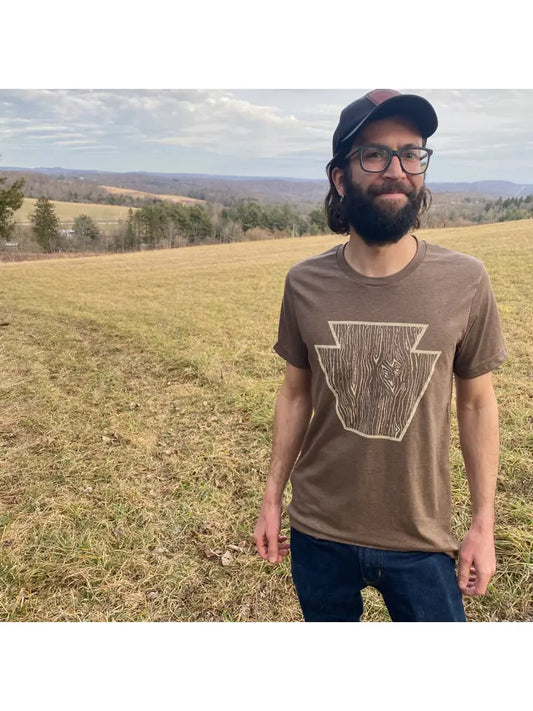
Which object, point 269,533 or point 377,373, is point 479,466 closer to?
point 377,373

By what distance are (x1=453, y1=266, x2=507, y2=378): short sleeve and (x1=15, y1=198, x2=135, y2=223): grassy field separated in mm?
2092

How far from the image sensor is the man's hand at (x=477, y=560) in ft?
3.33

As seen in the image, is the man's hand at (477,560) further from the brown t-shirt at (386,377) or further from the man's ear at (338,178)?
the man's ear at (338,178)

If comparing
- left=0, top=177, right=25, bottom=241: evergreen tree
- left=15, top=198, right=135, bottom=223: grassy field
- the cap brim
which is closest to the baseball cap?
the cap brim

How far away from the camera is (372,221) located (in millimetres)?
981

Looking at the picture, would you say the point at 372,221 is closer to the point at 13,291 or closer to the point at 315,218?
the point at 315,218

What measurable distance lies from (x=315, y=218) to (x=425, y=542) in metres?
1.34

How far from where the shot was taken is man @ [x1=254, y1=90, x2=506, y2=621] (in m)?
0.94

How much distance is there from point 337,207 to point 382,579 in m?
0.93

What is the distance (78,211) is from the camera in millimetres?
2486

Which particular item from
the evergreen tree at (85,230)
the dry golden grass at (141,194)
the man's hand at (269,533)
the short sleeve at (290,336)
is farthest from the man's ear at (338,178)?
the evergreen tree at (85,230)

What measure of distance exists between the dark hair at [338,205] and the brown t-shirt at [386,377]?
0.58 feet

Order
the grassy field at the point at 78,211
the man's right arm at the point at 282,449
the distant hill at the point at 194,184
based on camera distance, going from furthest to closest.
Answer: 1. the grassy field at the point at 78,211
2. the distant hill at the point at 194,184
3. the man's right arm at the point at 282,449
